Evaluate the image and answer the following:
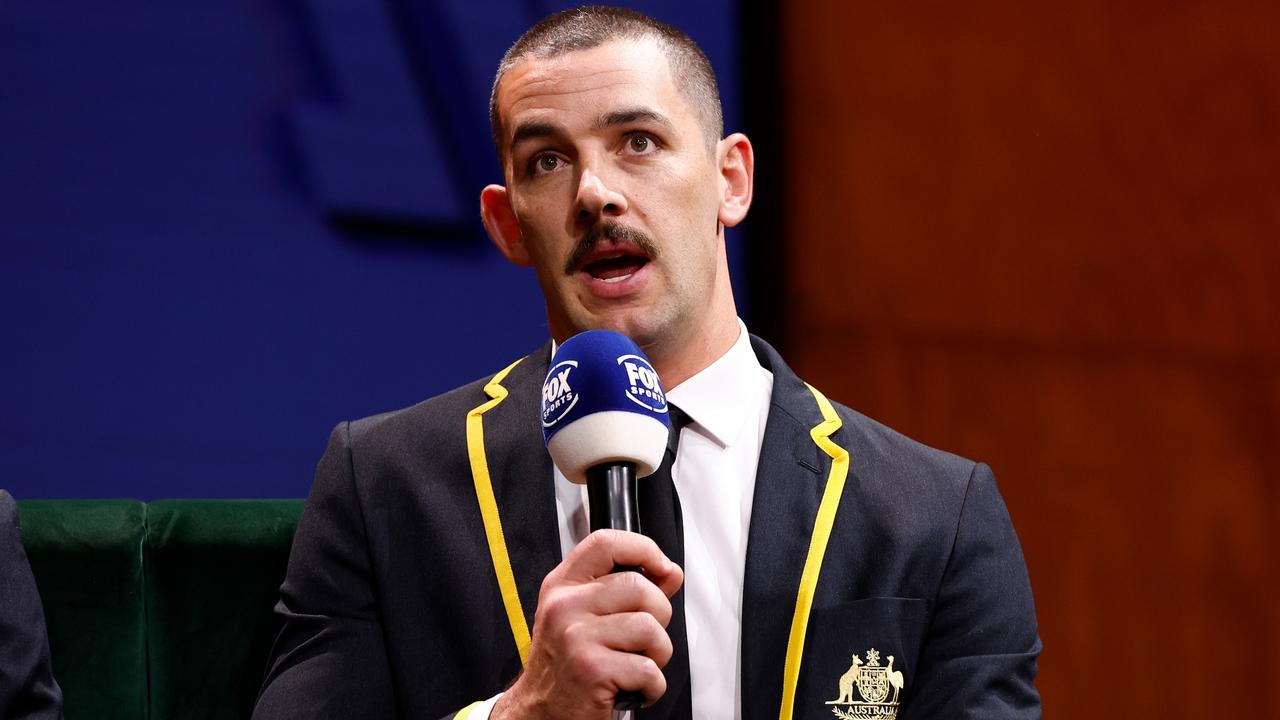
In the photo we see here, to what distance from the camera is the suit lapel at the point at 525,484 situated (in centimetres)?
155

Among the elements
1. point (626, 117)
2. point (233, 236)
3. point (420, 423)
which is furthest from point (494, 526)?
point (233, 236)

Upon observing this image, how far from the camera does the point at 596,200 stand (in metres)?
1.52

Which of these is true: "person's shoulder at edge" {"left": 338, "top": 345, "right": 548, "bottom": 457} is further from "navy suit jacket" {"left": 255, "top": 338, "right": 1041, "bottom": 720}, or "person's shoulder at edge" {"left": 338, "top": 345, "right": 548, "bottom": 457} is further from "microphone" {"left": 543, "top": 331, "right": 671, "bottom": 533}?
"microphone" {"left": 543, "top": 331, "right": 671, "bottom": 533}

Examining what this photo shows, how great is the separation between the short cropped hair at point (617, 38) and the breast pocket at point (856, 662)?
2.09ft

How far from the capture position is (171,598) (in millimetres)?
1819

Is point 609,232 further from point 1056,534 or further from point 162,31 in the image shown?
point 1056,534

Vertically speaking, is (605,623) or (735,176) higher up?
(735,176)

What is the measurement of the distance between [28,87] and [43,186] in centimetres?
16

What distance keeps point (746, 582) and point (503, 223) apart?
1.96 feet

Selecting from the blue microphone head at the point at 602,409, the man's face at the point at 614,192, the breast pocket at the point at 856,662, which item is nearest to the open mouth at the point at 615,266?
the man's face at the point at 614,192

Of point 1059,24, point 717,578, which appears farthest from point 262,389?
point 1059,24

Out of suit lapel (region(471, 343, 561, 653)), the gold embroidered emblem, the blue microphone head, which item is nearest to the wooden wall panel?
suit lapel (region(471, 343, 561, 653))

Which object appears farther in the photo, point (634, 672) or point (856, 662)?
point (856, 662)

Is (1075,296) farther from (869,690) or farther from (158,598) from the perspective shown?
(158,598)
